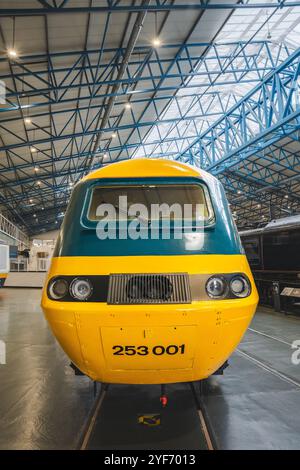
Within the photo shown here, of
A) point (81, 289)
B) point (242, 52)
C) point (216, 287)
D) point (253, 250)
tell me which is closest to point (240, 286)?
point (216, 287)

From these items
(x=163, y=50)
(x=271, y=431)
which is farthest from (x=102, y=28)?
(x=271, y=431)

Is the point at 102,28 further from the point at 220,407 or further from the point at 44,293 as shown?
the point at 220,407

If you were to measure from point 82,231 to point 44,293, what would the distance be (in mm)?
613

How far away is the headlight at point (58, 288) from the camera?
99.0 inches

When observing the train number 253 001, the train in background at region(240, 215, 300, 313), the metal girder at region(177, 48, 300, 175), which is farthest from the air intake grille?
the metal girder at region(177, 48, 300, 175)

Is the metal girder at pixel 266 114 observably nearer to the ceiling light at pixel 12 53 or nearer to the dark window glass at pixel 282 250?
the dark window glass at pixel 282 250

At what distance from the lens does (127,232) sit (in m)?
2.72

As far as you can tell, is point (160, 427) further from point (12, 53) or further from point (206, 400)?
point (12, 53)

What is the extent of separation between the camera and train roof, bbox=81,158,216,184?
10.1ft

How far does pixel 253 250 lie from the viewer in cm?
1141

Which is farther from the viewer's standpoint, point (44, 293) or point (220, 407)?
point (220, 407)

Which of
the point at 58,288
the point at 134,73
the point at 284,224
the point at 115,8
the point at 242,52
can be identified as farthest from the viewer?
the point at 242,52

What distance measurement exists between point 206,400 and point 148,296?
184 centimetres

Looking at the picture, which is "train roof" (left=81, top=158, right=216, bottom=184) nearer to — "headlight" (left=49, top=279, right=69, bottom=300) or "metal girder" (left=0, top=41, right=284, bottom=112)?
"headlight" (left=49, top=279, right=69, bottom=300)
